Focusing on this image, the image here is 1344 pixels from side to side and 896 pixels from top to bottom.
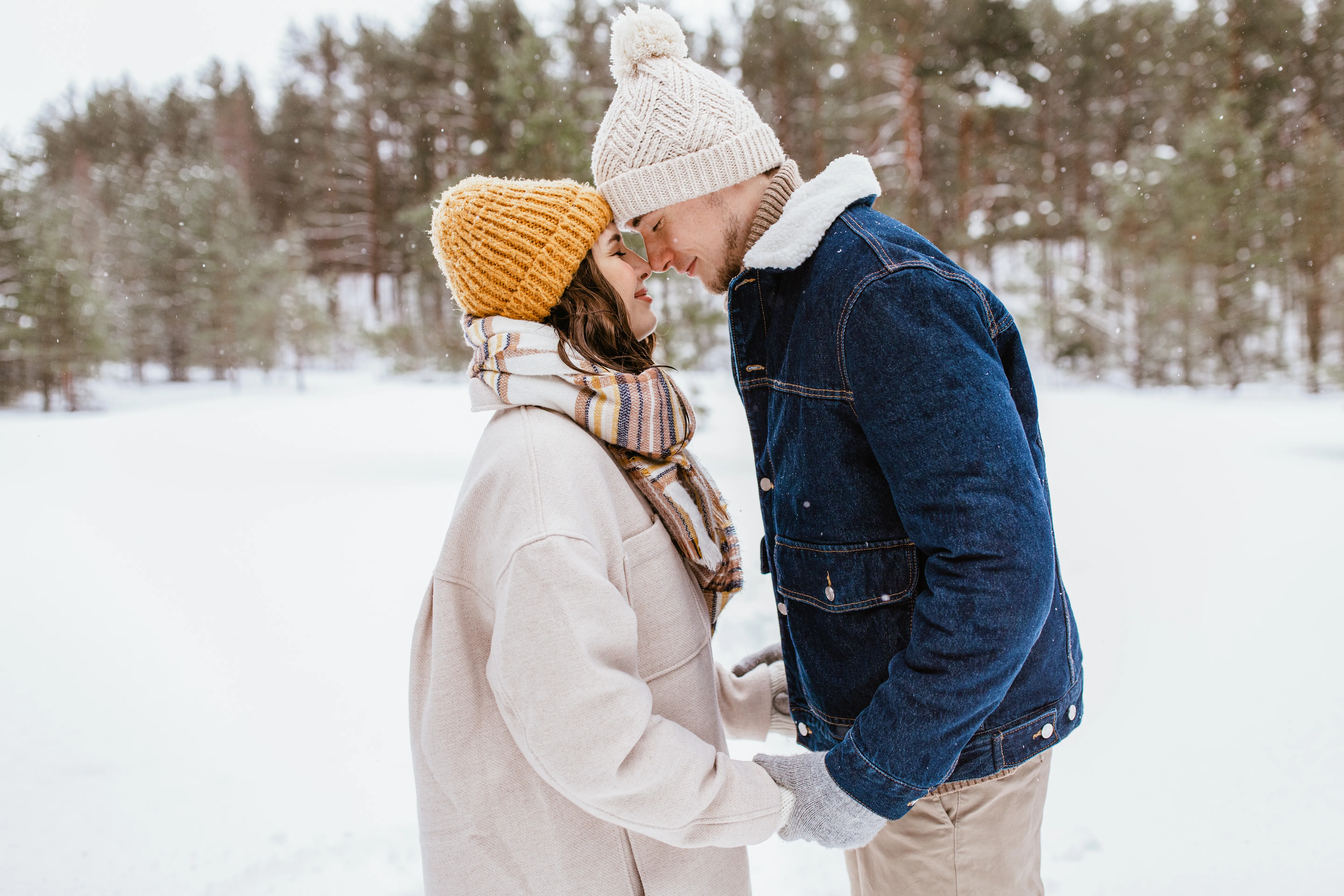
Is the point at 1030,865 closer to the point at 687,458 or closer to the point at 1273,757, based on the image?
the point at 687,458

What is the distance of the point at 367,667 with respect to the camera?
14.0 ft

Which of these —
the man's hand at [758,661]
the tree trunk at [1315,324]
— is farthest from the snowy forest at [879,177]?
the man's hand at [758,661]

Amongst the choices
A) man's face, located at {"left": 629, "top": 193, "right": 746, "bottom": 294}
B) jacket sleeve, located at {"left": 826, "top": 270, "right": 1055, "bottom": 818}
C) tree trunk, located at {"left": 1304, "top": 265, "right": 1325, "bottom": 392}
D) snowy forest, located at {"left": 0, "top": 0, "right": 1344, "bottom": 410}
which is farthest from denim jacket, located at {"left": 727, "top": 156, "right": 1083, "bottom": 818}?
tree trunk, located at {"left": 1304, "top": 265, "right": 1325, "bottom": 392}

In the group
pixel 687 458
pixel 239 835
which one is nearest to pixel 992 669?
pixel 687 458

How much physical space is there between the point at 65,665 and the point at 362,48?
51.2 ft

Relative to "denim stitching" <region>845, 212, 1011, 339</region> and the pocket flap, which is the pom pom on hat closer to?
"denim stitching" <region>845, 212, 1011, 339</region>

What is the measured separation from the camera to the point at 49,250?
348 inches

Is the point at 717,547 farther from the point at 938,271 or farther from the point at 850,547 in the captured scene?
the point at 938,271

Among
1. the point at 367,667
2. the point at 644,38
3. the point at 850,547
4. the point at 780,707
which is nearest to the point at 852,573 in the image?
the point at 850,547

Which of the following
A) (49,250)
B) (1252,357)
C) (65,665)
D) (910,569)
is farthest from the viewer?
(1252,357)

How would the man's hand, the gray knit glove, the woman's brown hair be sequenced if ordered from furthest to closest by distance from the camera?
the man's hand
the woman's brown hair
the gray knit glove

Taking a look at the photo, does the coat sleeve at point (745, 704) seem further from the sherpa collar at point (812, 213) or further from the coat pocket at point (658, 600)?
the sherpa collar at point (812, 213)

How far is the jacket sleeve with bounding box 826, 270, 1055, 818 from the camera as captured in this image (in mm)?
976

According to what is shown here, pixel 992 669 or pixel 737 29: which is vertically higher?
pixel 737 29
